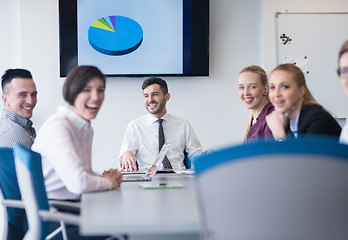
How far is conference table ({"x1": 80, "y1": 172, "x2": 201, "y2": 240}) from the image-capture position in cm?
145

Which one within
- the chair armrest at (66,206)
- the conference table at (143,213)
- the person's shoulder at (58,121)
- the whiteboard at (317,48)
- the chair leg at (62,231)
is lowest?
the chair leg at (62,231)

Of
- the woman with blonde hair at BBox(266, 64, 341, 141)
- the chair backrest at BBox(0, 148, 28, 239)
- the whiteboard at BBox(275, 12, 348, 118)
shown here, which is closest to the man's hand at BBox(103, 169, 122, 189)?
the chair backrest at BBox(0, 148, 28, 239)

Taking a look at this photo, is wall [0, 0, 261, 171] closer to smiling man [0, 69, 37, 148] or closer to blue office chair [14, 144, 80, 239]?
smiling man [0, 69, 37, 148]

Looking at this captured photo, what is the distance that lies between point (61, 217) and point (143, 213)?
0.44m

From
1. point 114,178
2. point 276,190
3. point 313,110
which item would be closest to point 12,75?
point 114,178

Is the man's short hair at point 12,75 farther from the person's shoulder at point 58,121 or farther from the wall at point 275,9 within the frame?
the wall at point 275,9

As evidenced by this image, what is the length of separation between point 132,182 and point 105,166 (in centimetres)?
254

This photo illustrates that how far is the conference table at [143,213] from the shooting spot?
57.0 inches

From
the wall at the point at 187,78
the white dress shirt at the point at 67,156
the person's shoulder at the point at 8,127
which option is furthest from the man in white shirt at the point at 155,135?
the white dress shirt at the point at 67,156

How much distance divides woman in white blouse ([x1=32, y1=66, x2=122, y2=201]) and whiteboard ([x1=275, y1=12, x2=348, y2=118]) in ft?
10.6

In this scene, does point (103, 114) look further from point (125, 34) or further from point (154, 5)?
point (154, 5)

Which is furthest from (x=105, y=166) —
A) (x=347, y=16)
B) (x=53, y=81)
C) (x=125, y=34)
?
(x=347, y=16)

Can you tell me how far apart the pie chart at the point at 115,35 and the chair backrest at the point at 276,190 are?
411 cm

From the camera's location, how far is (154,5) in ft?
16.9
